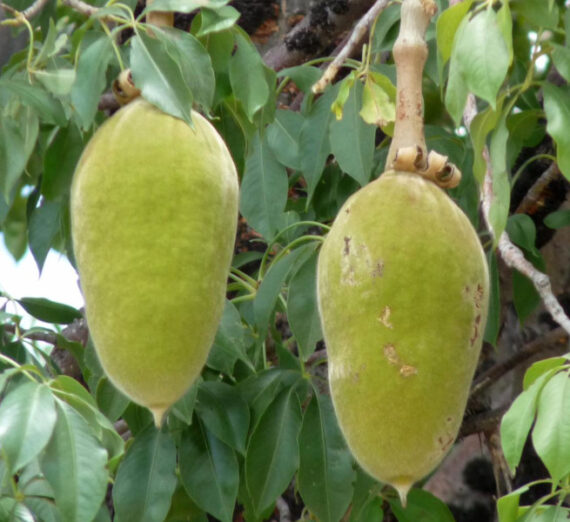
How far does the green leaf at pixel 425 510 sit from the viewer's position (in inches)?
54.3

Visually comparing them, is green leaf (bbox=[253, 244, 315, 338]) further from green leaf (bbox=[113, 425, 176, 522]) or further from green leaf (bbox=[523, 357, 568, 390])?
green leaf (bbox=[523, 357, 568, 390])

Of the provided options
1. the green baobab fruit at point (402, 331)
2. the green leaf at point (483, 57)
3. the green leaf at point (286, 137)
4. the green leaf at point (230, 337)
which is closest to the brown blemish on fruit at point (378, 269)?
the green baobab fruit at point (402, 331)

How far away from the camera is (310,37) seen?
5.54 ft

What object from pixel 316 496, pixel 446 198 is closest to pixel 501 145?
pixel 446 198

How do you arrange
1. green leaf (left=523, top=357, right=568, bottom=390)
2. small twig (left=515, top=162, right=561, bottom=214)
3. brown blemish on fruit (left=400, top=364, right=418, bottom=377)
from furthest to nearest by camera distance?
small twig (left=515, top=162, right=561, bottom=214) → green leaf (left=523, top=357, right=568, bottom=390) → brown blemish on fruit (left=400, top=364, right=418, bottom=377)

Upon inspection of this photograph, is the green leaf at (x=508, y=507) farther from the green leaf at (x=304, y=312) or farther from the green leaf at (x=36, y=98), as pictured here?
the green leaf at (x=36, y=98)

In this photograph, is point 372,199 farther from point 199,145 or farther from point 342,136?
point 342,136

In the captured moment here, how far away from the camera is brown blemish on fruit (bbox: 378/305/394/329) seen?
682 mm

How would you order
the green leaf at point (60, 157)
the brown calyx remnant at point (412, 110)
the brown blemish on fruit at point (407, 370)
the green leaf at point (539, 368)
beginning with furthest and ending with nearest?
the green leaf at point (60, 157) < the green leaf at point (539, 368) < the brown calyx remnant at point (412, 110) < the brown blemish on fruit at point (407, 370)

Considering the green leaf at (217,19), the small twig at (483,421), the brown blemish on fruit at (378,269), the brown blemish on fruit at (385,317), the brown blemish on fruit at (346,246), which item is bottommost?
the small twig at (483,421)

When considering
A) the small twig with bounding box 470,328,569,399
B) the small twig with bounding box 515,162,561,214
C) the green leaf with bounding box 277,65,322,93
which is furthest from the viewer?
the small twig with bounding box 515,162,561,214

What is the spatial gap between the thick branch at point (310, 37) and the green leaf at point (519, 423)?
33.1 inches

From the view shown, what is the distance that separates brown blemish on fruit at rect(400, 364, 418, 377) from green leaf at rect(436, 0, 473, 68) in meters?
0.35

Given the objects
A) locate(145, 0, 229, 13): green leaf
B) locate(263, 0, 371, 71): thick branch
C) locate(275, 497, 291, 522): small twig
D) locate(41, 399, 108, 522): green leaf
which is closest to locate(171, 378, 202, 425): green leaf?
locate(41, 399, 108, 522): green leaf
